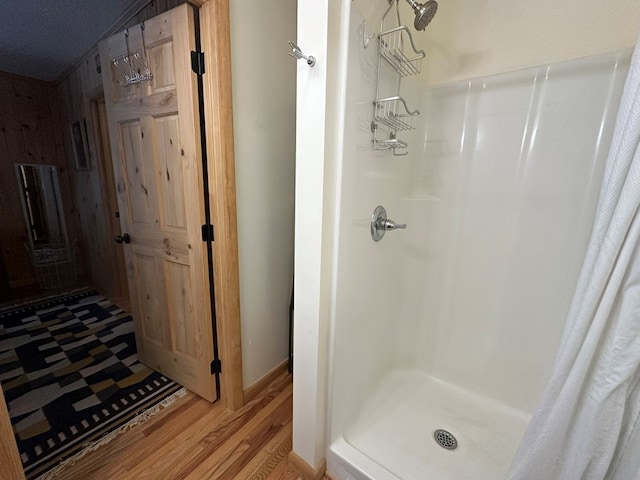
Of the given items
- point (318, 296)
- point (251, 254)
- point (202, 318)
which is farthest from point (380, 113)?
point (202, 318)

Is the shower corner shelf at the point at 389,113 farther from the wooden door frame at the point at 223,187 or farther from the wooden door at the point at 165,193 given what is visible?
→ the wooden door at the point at 165,193

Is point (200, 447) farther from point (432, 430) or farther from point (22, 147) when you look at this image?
point (22, 147)

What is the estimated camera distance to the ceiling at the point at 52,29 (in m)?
1.79

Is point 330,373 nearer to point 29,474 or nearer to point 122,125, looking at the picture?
point 29,474

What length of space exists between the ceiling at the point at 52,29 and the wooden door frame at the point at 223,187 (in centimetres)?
116

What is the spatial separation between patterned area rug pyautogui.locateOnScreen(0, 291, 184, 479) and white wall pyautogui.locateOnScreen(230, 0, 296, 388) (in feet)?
2.22

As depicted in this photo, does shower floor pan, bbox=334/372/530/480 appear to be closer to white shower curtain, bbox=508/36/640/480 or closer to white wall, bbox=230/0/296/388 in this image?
white shower curtain, bbox=508/36/640/480

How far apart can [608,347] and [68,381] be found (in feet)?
8.37

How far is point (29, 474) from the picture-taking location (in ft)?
3.61

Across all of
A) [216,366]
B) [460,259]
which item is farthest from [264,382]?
[460,259]

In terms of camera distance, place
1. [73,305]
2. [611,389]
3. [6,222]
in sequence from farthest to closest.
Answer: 1. [6,222]
2. [73,305]
3. [611,389]

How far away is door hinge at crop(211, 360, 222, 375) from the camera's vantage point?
4.80 ft

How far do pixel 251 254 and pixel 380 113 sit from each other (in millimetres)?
927

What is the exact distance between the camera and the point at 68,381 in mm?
1632
